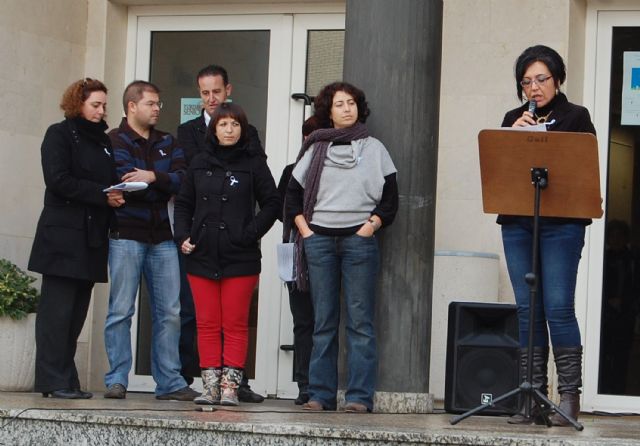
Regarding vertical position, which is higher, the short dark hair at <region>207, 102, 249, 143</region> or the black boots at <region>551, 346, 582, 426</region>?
the short dark hair at <region>207, 102, 249, 143</region>

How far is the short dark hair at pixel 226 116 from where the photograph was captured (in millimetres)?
Result: 7418

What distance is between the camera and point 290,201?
724cm

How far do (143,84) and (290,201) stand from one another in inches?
51.6

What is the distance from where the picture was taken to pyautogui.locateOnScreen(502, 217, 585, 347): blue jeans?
6219 millimetres

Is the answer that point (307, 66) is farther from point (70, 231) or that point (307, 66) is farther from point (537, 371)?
point (537, 371)

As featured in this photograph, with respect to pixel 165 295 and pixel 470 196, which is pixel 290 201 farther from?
pixel 470 196

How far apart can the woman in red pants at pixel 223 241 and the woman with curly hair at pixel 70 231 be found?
480 mm

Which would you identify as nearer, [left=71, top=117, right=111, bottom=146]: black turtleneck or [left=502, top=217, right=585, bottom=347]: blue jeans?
[left=502, top=217, right=585, bottom=347]: blue jeans

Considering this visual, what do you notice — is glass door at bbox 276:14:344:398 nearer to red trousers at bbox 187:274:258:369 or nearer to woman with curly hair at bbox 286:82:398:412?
red trousers at bbox 187:274:258:369

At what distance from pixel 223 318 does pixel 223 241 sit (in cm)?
42

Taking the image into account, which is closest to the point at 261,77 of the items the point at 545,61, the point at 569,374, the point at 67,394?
the point at 67,394

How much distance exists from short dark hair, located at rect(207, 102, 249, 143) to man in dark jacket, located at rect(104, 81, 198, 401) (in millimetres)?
470

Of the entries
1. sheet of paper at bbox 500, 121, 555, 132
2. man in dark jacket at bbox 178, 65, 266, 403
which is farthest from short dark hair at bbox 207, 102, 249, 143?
sheet of paper at bbox 500, 121, 555, 132

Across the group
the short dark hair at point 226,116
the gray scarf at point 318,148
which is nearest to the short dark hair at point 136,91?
the short dark hair at point 226,116
